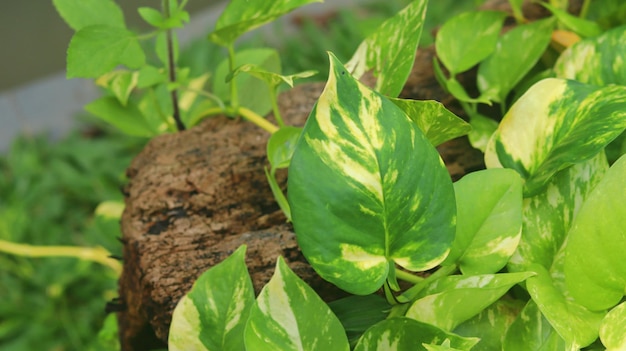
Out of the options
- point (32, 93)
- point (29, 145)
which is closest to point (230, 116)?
point (29, 145)

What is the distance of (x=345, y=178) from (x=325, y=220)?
3 cm

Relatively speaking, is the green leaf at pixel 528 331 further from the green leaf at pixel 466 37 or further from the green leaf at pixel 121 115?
the green leaf at pixel 121 115

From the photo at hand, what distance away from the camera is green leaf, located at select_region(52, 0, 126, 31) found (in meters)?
0.57

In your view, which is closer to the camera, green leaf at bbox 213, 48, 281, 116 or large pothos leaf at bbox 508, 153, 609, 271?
large pothos leaf at bbox 508, 153, 609, 271

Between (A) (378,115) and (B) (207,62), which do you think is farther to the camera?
Result: (B) (207,62)

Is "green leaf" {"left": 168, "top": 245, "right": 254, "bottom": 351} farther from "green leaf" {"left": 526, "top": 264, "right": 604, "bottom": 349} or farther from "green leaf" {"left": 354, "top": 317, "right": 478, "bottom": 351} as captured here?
"green leaf" {"left": 526, "top": 264, "right": 604, "bottom": 349}

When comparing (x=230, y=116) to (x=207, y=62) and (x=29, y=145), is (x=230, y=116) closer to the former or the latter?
(x=207, y=62)

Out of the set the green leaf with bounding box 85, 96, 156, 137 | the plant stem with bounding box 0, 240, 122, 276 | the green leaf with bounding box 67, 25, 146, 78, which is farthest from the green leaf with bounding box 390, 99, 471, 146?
the plant stem with bounding box 0, 240, 122, 276

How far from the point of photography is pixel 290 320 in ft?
1.28

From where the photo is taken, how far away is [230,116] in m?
0.66

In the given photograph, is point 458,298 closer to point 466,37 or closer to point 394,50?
point 394,50

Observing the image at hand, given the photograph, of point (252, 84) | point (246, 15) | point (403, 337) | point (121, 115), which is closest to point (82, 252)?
point (121, 115)

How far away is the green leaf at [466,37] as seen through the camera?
2.00 ft

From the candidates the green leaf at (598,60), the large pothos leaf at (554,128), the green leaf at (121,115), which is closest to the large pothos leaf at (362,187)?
the large pothos leaf at (554,128)
